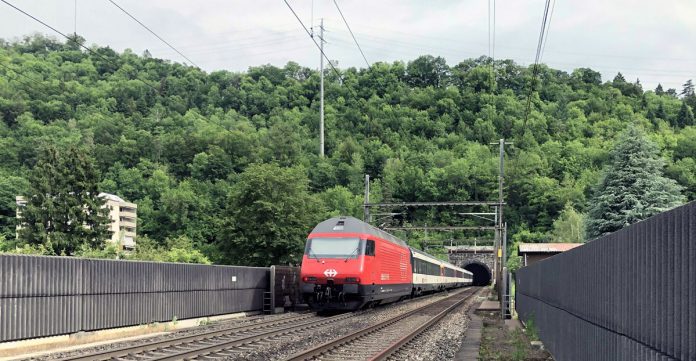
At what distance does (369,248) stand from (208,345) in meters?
12.2

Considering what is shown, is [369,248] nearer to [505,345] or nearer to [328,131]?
[505,345]

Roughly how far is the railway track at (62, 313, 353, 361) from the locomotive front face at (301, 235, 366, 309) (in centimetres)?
493

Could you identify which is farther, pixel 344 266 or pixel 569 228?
pixel 569 228

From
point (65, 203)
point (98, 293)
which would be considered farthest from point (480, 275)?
point (98, 293)

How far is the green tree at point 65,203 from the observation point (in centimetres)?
7431

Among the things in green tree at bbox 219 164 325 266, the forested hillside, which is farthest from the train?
the forested hillside

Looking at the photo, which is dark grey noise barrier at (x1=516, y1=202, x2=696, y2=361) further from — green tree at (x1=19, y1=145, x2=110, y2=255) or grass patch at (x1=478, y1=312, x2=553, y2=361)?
green tree at (x1=19, y1=145, x2=110, y2=255)

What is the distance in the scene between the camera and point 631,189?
47.1 meters

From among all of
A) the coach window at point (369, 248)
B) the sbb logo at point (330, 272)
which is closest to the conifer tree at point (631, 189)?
the coach window at point (369, 248)

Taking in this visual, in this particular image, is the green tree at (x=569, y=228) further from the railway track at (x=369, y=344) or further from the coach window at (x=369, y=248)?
the railway track at (x=369, y=344)

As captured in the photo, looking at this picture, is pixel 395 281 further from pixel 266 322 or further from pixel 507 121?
pixel 507 121

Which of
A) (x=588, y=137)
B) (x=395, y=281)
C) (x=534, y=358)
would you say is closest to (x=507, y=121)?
(x=588, y=137)

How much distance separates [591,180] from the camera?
87438mm

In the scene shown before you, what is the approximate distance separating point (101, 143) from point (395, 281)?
60.3m
